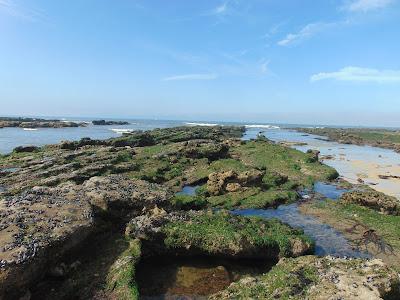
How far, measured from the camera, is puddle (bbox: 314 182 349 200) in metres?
34.7

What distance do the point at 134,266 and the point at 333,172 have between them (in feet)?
107

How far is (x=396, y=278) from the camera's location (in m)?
14.6

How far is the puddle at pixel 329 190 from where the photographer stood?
34684 millimetres

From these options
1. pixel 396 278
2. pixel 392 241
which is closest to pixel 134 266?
pixel 396 278

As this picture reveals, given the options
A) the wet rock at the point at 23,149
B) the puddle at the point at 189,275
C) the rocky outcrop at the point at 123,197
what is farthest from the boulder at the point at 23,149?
the puddle at the point at 189,275

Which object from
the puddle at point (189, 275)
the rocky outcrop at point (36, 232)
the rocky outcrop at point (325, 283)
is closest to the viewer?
the rocky outcrop at point (325, 283)

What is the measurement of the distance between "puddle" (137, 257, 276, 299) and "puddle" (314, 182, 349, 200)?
17.5m

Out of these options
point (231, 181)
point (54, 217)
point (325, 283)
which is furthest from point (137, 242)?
point (231, 181)

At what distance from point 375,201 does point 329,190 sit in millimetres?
7425

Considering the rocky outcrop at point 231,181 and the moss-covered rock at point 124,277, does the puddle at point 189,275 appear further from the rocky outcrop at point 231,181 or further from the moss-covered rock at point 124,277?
the rocky outcrop at point 231,181

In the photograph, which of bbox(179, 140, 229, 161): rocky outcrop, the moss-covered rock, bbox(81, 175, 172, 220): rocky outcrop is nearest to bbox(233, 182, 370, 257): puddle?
bbox(81, 175, 172, 220): rocky outcrop

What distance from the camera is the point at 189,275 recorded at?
58.0ft

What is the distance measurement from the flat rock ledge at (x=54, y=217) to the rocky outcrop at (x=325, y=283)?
709 centimetres

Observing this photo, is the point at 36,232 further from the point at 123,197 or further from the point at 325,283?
the point at 325,283
